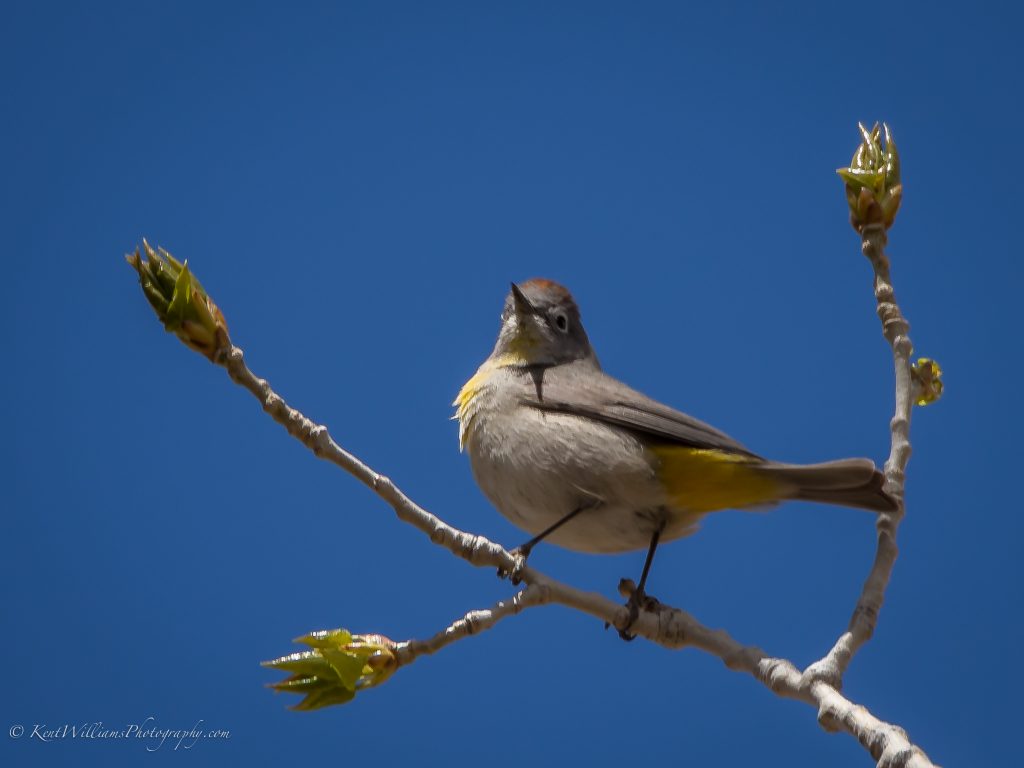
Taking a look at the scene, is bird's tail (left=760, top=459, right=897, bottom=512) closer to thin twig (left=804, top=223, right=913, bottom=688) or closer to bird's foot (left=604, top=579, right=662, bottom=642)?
thin twig (left=804, top=223, right=913, bottom=688)

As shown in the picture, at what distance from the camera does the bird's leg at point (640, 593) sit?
394 centimetres

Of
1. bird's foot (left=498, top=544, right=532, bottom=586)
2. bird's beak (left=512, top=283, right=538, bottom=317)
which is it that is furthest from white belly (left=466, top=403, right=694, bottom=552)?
bird's beak (left=512, top=283, right=538, bottom=317)

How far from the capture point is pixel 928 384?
4.09 metres

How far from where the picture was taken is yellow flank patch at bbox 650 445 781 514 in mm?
4684

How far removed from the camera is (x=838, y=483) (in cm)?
431

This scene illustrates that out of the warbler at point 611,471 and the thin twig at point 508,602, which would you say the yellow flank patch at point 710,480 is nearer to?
the warbler at point 611,471

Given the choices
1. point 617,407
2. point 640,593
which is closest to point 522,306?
point 617,407

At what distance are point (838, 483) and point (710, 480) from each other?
2.06 ft

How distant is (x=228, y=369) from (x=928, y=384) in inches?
107

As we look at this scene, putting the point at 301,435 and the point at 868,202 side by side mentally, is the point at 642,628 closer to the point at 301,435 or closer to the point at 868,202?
the point at 301,435

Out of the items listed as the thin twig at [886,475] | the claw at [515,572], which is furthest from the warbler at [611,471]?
the claw at [515,572]

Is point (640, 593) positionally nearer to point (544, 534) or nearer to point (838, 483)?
point (544, 534)

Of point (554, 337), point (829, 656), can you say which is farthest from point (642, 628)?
point (554, 337)

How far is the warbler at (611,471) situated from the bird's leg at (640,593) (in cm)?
1
